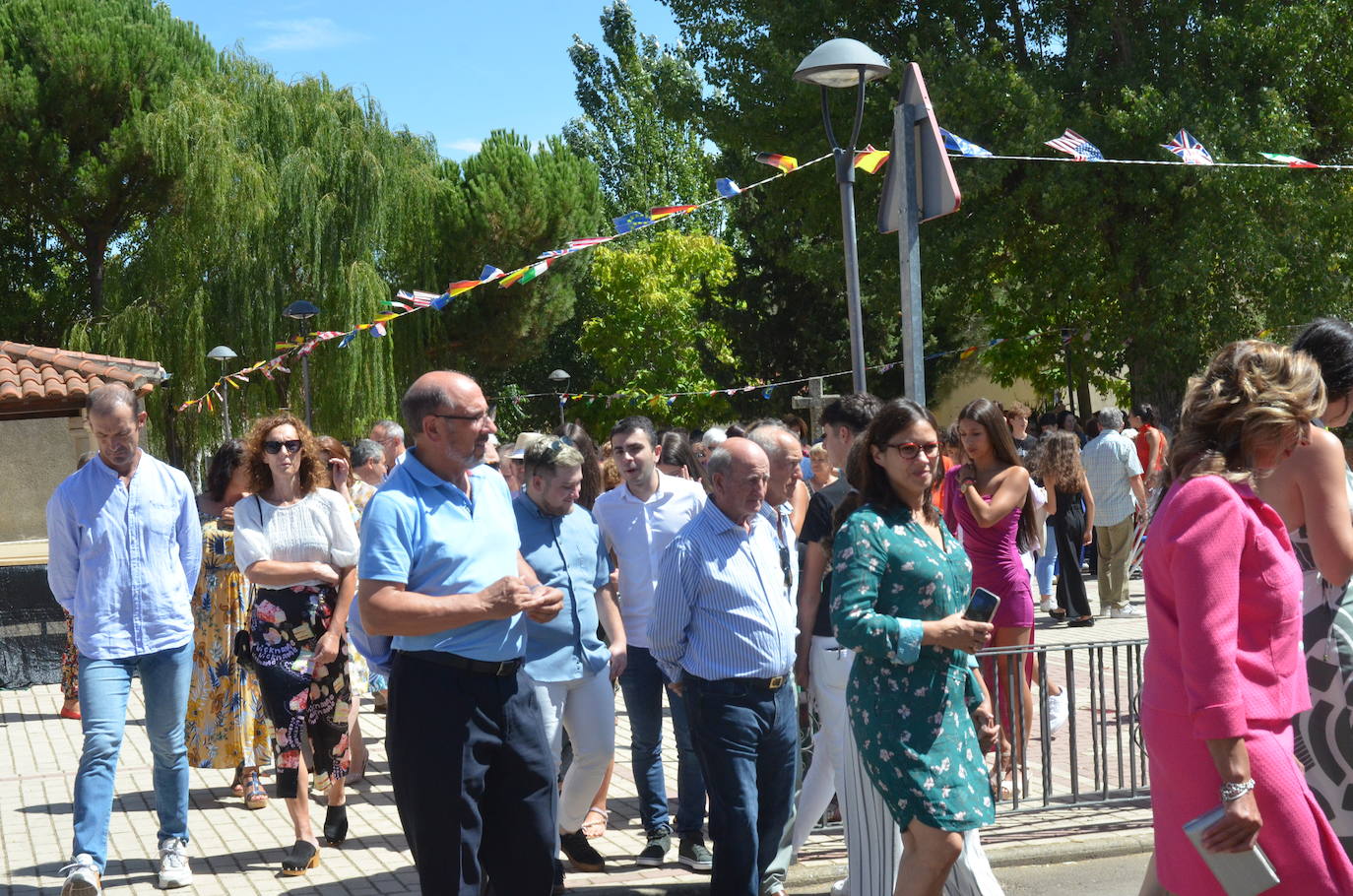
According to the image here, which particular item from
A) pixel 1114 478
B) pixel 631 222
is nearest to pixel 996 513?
pixel 631 222

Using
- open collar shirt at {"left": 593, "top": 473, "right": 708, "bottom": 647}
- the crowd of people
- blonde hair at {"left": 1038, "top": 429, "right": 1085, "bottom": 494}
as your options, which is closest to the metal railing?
the crowd of people

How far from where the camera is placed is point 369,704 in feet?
34.9

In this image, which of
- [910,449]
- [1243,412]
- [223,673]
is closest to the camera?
[1243,412]

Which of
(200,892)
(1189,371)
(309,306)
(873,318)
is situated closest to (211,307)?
(309,306)

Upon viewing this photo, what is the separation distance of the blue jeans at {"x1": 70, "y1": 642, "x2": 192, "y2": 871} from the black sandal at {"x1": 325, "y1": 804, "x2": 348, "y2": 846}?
721 millimetres

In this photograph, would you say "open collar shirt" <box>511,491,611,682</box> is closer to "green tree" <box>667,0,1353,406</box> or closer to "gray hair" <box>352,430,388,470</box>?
"gray hair" <box>352,430,388,470</box>

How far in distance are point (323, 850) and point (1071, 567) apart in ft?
28.3

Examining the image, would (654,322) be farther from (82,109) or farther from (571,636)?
(571,636)

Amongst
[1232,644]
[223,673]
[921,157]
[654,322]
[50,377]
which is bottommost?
[223,673]

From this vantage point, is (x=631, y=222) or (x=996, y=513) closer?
(x=996, y=513)

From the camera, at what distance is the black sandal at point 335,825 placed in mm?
6527

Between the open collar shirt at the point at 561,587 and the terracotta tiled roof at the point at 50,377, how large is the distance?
1198cm

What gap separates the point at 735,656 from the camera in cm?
489

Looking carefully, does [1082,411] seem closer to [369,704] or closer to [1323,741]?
[369,704]
